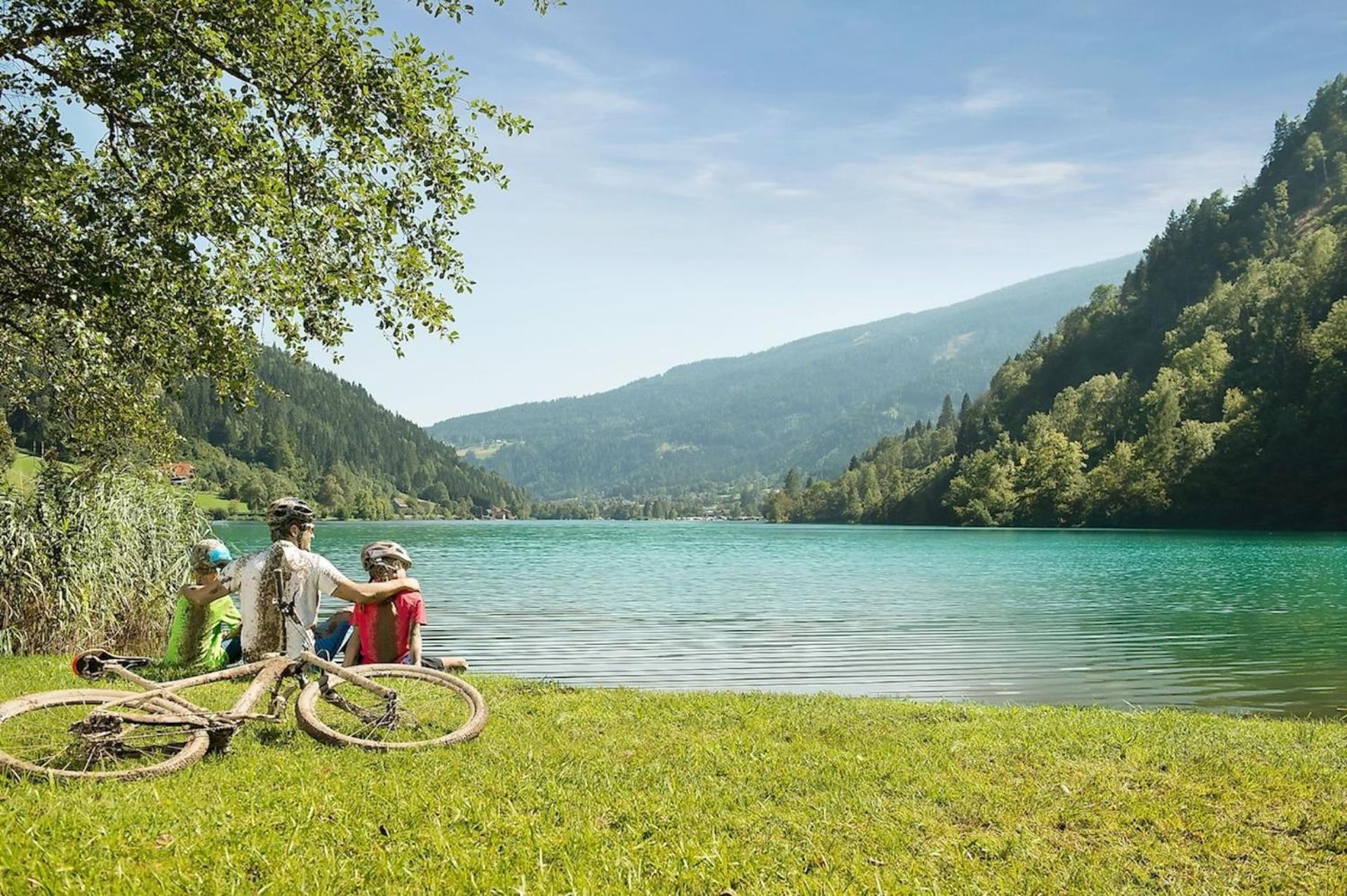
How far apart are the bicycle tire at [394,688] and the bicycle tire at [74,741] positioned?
86 centimetres

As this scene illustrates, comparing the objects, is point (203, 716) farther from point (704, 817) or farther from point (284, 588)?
point (704, 817)

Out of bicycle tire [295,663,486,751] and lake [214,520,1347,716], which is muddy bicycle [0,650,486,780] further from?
lake [214,520,1347,716]

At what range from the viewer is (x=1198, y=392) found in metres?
121

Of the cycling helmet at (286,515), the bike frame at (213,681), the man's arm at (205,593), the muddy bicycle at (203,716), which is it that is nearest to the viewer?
the muddy bicycle at (203,716)

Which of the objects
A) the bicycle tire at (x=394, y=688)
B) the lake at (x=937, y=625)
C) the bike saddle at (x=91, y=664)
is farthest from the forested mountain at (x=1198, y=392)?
the bike saddle at (x=91, y=664)

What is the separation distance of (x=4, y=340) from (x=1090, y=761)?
19.5m

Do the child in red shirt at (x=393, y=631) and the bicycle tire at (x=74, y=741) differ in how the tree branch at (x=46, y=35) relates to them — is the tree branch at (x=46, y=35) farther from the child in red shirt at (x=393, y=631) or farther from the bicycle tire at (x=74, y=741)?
the bicycle tire at (x=74, y=741)

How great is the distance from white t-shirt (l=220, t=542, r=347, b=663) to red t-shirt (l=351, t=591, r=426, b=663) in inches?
90.5

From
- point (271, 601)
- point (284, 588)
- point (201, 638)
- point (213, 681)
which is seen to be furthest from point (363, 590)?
point (201, 638)

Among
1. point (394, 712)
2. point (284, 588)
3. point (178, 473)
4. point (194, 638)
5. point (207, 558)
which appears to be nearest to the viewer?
point (394, 712)

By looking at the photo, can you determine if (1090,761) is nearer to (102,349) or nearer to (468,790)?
(468,790)

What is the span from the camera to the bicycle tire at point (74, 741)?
707 cm

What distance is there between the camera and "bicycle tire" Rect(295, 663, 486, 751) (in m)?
8.45

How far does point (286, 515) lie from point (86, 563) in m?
10.2
